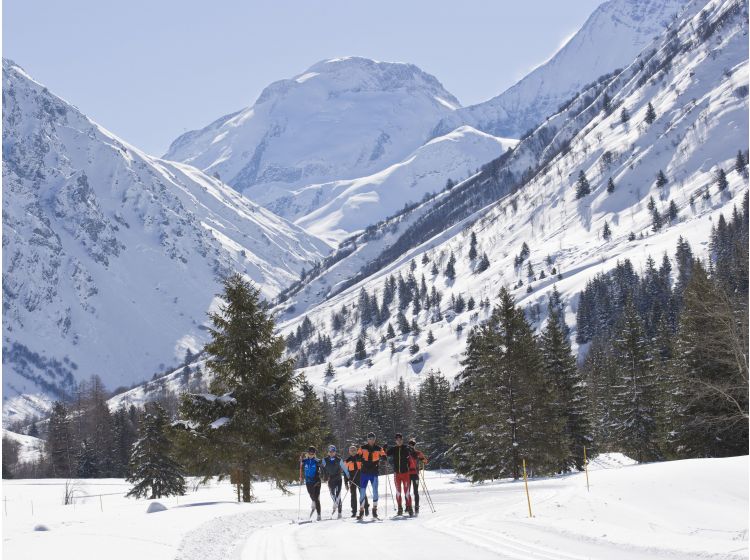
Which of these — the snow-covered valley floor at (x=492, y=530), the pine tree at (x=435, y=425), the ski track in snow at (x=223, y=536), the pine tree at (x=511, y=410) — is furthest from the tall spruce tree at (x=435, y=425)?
the ski track in snow at (x=223, y=536)

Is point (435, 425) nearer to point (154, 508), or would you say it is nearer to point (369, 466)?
point (154, 508)

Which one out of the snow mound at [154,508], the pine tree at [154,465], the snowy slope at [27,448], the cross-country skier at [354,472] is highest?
the snowy slope at [27,448]

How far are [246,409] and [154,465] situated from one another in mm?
31206

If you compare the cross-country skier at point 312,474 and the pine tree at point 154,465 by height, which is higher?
the pine tree at point 154,465

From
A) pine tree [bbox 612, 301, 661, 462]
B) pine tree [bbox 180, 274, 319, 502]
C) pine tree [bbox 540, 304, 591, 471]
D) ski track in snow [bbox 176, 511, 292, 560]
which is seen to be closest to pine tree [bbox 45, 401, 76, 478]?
pine tree [bbox 540, 304, 591, 471]

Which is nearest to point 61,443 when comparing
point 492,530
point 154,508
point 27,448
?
point 154,508

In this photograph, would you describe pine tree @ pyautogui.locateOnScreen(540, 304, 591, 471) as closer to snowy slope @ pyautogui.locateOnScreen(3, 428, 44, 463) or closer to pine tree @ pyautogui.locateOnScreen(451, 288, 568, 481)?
pine tree @ pyautogui.locateOnScreen(451, 288, 568, 481)

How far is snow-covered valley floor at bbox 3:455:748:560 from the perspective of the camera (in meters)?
14.3

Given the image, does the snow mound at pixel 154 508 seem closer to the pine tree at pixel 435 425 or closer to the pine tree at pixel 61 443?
the pine tree at pixel 435 425

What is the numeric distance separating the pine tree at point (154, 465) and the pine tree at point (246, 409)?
1091 inches

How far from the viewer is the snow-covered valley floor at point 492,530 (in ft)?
47.0

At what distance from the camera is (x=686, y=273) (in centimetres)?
16288

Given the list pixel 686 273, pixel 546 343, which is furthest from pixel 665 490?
pixel 686 273

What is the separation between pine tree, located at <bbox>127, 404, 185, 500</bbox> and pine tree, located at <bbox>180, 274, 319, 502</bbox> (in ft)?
90.9
